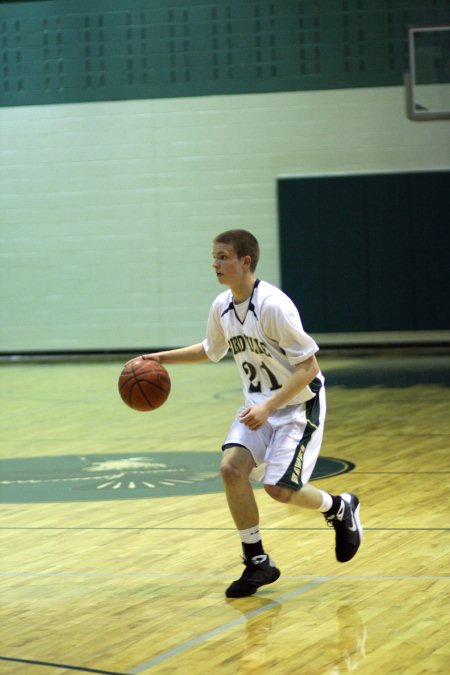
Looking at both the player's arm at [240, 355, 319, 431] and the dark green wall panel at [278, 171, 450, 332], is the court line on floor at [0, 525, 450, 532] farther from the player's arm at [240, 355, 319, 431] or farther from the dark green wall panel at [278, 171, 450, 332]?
the dark green wall panel at [278, 171, 450, 332]

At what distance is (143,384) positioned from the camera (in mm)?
5562

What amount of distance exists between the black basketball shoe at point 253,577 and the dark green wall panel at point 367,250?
11.5m

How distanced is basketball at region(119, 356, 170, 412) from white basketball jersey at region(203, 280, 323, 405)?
1.25 ft

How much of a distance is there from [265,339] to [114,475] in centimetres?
343

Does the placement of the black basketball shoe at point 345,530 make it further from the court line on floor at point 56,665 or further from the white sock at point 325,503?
the court line on floor at point 56,665

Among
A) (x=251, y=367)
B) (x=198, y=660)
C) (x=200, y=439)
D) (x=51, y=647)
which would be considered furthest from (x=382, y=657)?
(x=200, y=439)

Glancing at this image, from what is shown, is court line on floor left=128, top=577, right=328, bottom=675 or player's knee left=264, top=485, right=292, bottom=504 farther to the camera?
player's knee left=264, top=485, right=292, bottom=504

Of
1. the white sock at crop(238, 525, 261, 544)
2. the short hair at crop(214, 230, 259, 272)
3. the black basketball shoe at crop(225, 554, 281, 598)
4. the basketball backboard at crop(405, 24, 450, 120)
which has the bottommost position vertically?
the black basketball shoe at crop(225, 554, 281, 598)

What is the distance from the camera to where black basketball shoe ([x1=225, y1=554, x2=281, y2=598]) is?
5160mm

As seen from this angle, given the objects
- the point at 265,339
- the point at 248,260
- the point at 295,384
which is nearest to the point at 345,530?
the point at 295,384

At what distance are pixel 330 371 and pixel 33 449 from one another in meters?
5.64

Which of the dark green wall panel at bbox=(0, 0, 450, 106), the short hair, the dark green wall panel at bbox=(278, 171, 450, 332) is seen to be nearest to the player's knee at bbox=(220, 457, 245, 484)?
the short hair

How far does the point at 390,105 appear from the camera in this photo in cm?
1636

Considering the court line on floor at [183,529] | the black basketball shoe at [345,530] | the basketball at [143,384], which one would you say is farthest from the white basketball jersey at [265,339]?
the court line on floor at [183,529]
